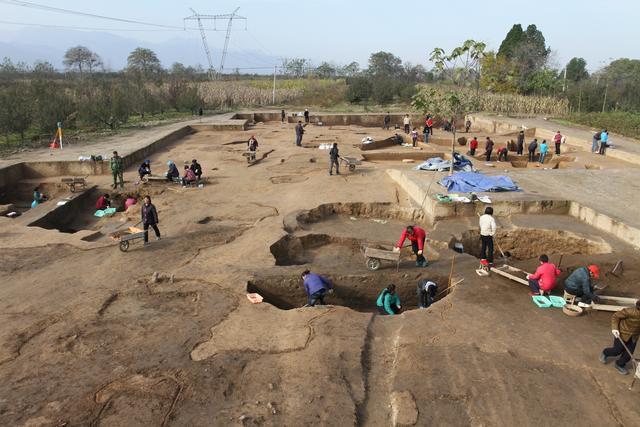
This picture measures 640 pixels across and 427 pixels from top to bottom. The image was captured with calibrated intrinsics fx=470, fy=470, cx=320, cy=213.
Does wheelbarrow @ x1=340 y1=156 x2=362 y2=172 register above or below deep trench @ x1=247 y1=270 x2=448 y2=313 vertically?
above

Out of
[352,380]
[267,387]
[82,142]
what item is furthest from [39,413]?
[82,142]

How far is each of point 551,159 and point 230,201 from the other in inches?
566

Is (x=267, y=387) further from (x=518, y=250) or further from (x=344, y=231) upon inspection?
(x=518, y=250)

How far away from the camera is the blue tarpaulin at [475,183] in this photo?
12.9m

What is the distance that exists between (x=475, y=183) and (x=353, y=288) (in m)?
5.78

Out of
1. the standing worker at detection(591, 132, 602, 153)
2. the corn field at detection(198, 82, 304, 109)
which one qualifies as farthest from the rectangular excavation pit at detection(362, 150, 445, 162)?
the corn field at detection(198, 82, 304, 109)

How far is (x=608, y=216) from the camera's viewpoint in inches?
428

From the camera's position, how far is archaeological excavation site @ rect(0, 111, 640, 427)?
5.40 m

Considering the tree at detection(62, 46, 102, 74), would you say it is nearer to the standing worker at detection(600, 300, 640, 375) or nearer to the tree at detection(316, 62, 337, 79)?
the tree at detection(316, 62, 337, 79)

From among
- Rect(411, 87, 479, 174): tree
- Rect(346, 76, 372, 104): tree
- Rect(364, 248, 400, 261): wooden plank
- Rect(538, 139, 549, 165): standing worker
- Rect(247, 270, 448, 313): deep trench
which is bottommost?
Rect(247, 270, 448, 313): deep trench

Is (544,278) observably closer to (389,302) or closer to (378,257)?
(389,302)

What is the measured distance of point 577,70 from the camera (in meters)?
65.4

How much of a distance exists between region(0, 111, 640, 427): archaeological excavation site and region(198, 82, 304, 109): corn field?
1150 inches

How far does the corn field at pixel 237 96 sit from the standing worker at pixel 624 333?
1643 inches
